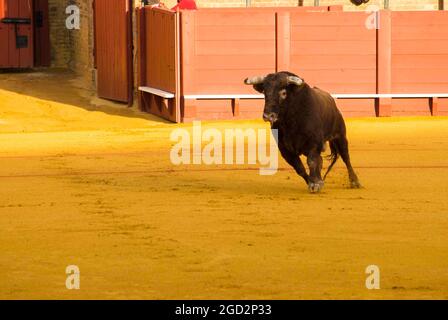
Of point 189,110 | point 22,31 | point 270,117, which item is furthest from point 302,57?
point 270,117

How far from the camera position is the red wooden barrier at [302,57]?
2006cm

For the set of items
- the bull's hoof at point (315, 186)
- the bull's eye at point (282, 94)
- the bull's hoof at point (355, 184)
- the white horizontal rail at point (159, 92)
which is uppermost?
the bull's eye at point (282, 94)

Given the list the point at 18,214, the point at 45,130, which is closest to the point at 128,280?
the point at 18,214

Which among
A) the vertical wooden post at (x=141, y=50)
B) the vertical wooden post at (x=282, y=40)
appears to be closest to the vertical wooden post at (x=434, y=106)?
the vertical wooden post at (x=282, y=40)

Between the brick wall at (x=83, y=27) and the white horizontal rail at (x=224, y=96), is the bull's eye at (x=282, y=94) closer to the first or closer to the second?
the white horizontal rail at (x=224, y=96)

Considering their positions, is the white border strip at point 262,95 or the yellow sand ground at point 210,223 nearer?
the yellow sand ground at point 210,223

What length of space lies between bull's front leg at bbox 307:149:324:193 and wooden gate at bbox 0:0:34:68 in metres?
14.0

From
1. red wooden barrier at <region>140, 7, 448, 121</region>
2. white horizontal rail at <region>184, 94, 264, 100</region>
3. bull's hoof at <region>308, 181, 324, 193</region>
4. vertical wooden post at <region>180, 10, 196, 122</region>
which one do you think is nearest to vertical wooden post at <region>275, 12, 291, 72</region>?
red wooden barrier at <region>140, 7, 448, 121</region>

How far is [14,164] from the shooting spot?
14938mm

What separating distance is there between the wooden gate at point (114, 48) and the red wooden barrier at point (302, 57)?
0.77 meters

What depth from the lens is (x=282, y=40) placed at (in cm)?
2028

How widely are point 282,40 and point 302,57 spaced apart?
16.2 inches

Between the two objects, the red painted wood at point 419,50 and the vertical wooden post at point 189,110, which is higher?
the red painted wood at point 419,50

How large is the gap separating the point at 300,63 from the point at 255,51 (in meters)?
0.71
